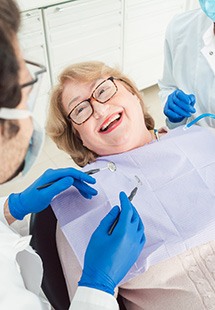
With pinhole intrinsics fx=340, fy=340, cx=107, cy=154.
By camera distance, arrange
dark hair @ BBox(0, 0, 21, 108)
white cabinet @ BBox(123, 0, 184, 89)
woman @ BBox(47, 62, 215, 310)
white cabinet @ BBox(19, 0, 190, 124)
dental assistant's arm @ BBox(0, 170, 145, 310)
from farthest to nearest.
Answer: white cabinet @ BBox(123, 0, 184, 89), white cabinet @ BBox(19, 0, 190, 124), woman @ BBox(47, 62, 215, 310), dental assistant's arm @ BBox(0, 170, 145, 310), dark hair @ BBox(0, 0, 21, 108)

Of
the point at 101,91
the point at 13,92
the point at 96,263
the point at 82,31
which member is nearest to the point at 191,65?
the point at 101,91

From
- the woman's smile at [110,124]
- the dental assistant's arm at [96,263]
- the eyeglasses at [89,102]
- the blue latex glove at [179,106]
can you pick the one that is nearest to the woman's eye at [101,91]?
the eyeglasses at [89,102]

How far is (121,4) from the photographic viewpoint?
254cm

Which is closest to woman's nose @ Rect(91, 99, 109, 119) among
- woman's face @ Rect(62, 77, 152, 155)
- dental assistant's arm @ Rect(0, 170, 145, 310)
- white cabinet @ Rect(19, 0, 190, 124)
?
woman's face @ Rect(62, 77, 152, 155)

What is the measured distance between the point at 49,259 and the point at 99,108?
1.86 feet

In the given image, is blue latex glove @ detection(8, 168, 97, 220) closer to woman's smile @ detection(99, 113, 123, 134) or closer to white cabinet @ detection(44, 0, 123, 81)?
woman's smile @ detection(99, 113, 123, 134)

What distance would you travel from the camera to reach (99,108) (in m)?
1.28

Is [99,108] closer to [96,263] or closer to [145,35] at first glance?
[96,263]

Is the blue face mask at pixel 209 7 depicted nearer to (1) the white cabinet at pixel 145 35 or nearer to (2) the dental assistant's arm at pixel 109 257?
(2) the dental assistant's arm at pixel 109 257

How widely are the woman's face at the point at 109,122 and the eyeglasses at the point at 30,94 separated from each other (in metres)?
0.61

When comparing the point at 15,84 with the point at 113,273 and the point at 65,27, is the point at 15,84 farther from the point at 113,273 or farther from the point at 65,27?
the point at 65,27

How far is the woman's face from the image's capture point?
4.21 feet

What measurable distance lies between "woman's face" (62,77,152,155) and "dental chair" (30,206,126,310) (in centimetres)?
32

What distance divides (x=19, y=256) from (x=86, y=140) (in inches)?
19.5
